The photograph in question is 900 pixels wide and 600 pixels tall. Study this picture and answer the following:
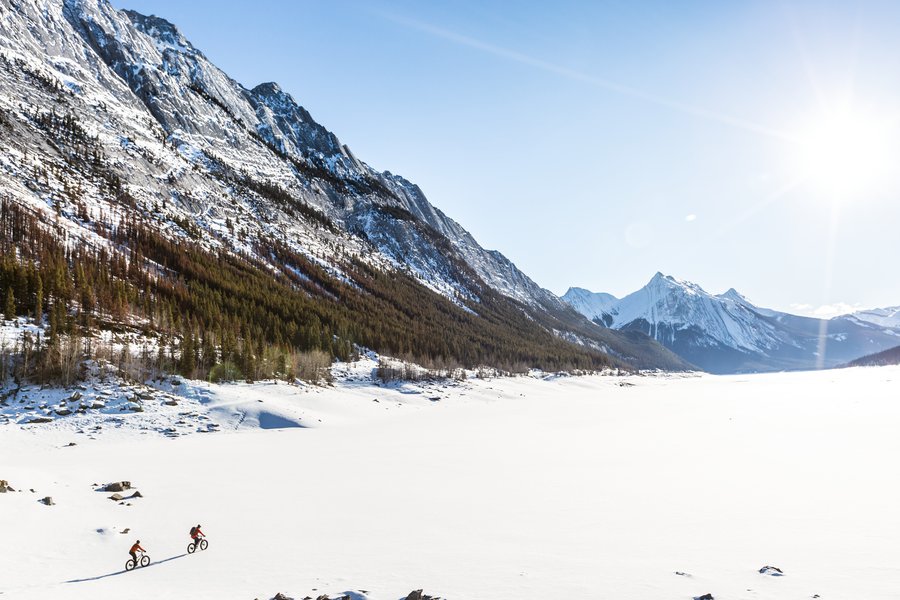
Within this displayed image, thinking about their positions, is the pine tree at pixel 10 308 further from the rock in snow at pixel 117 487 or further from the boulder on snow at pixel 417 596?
the boulder on snow at pixel 417 596

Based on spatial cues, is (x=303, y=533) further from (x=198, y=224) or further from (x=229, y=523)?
(x=198, y=224)

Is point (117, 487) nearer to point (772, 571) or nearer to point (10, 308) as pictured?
point (772, 571)

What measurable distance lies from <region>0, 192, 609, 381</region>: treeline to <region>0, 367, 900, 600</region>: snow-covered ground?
76.6ft

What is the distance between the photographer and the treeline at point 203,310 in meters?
65.8

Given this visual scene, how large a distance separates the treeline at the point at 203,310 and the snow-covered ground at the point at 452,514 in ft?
76.6

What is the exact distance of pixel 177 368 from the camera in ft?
210

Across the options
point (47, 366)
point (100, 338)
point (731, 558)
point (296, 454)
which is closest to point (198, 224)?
point (100, 338)

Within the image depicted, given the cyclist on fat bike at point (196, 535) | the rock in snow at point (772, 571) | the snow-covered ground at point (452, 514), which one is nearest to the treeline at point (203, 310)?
the snow-covered ground at point (452, 514)

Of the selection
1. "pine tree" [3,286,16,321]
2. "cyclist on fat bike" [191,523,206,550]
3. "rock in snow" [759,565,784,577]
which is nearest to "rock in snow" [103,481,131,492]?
"cyclist on fat bike" [191,523,206,550]

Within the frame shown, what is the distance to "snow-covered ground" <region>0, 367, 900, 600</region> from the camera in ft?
45.8

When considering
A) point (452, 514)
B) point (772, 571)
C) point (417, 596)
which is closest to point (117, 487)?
point (452, 514)

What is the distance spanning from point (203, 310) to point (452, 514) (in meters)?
96.7

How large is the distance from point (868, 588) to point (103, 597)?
21576 millimetres

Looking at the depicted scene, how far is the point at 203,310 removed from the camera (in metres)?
101
